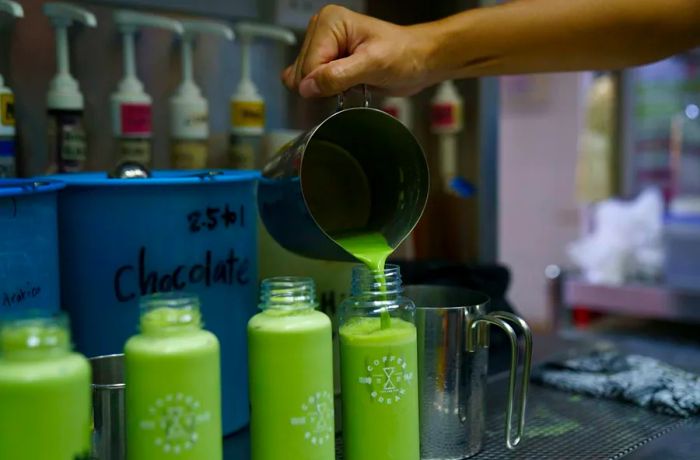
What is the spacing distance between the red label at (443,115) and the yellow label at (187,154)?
47cm

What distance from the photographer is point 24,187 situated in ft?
2.03

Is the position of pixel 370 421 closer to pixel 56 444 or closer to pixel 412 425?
pixel 412 425

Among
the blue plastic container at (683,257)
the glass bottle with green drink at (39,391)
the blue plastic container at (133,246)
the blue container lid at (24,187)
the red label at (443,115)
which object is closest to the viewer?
the glass bottle with green drink at (39,391)

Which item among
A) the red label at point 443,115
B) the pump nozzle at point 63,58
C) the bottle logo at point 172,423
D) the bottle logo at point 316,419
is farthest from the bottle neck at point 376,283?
the red label at point 443,115

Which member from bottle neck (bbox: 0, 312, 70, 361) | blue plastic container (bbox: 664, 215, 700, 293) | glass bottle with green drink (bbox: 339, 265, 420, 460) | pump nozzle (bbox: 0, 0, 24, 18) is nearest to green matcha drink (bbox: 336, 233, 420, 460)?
glass bottle with green drink (bbox: 339, 265, 420, 460)

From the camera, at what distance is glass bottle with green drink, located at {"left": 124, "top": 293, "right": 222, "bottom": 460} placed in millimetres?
555

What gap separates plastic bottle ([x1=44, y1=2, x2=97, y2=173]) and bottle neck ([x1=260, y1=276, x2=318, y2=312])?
463 mm

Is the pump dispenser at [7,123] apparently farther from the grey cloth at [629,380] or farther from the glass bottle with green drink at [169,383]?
the grey cloth at [629,380]

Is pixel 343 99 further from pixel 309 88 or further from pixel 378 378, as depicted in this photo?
pixel 378 378

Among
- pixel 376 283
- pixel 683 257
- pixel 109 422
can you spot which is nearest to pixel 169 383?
pixel 109 422

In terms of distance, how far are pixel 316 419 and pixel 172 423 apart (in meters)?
0.13

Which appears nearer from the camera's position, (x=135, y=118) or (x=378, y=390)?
(x=378, y=390)

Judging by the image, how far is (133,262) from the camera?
721mm

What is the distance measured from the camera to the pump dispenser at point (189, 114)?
1.05 meters
